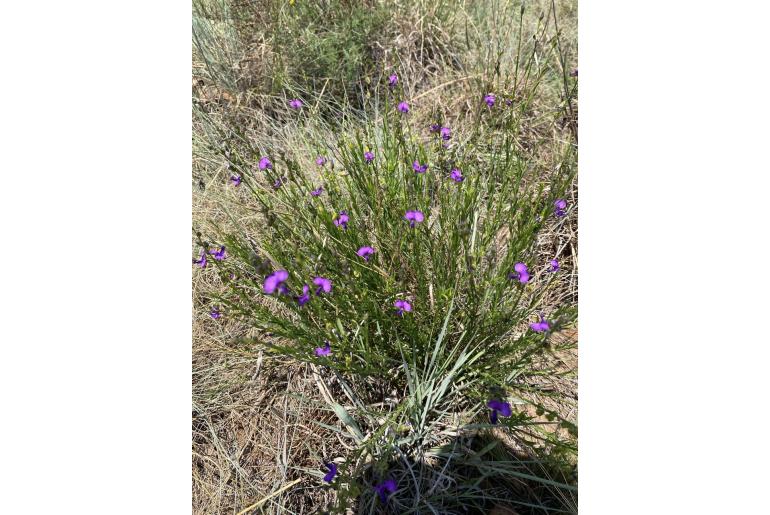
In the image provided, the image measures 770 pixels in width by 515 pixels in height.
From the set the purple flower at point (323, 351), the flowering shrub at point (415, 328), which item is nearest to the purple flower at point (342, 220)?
the flowering shrub at point (415, 328)

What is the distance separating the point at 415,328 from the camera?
4.41ft

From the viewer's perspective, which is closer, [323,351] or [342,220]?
[323,351]

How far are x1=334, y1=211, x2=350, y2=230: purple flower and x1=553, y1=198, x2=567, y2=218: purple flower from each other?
0.65 meters

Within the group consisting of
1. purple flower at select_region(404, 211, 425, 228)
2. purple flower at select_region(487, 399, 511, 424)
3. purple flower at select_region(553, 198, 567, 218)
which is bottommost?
purple flower at select_region(487, 399, 511, 424)

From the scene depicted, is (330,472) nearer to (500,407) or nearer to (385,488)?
(385,488)

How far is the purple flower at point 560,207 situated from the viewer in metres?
1.53

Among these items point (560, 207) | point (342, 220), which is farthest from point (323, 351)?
point (560, 207)

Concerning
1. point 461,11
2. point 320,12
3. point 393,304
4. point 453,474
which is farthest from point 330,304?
point 461,11

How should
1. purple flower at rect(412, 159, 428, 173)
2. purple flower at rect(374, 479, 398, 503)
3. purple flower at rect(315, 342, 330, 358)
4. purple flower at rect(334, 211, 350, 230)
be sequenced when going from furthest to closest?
purple flower at rect(412, 159, 428, 173)
purple flower at rect(334, 211, 350, 230)
purple flower at rect(315, 342, 330, 358)
purple flower at rect(374, 479, 398, 503)

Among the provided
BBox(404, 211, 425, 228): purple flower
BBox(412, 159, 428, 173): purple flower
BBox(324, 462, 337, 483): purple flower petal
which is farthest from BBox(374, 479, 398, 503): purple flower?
BBox(412, 159, 428, 173): purple flower

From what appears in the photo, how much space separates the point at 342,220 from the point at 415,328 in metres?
0.38

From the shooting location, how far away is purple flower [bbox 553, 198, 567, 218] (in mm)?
1533

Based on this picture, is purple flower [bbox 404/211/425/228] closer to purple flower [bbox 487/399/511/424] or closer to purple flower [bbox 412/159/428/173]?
purple flower [bbox 412/159/428/173]

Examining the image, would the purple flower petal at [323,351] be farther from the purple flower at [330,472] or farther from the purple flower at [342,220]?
the purple flower at [342,220]
